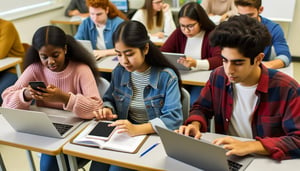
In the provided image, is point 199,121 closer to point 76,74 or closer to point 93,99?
point 93,99

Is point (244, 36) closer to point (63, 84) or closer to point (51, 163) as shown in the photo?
point (63, 84)

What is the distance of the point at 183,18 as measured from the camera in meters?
2.23

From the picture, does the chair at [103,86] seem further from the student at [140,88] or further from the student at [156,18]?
the student at [156,18]

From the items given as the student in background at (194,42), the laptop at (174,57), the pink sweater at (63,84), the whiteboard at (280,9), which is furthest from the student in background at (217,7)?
the pink sweater at (63,84)

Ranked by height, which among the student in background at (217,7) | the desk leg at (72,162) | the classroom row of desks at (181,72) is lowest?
the desk leg at (72,162)

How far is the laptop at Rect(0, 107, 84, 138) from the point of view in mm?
1277

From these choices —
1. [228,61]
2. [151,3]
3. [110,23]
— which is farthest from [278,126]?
[151,3]

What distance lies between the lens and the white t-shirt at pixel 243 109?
131 centimetres

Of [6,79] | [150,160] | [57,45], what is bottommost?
[6,79]

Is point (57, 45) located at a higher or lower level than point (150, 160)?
higher

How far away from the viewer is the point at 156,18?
3371 millimetres

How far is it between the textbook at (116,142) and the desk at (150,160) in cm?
2

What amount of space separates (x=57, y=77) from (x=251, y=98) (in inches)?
40.4

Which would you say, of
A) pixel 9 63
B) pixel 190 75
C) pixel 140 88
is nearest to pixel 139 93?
pixel 140 88
